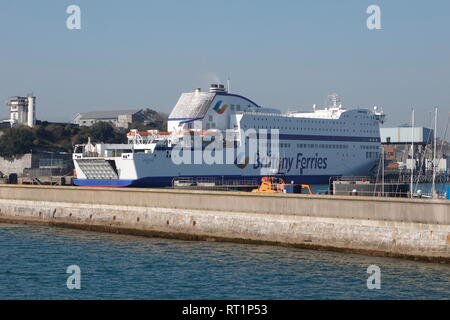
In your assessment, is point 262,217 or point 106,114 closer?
point 262,217

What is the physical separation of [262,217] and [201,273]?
7.11 meters

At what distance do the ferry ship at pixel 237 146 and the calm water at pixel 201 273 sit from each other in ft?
104

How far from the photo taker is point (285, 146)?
3142 inches

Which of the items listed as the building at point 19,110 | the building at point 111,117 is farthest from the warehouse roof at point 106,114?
the building at point 19,110

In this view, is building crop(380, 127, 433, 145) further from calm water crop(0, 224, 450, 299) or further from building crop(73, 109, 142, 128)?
calm water crop(0, 224, 450, 299)

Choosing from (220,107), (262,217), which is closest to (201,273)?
(262,217)

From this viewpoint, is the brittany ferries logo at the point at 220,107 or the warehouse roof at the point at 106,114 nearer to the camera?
the brittany ferries logo at the point at 220,107

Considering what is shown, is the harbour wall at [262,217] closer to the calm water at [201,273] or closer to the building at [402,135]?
the calm water at [201,273]

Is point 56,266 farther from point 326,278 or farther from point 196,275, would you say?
point 326,278

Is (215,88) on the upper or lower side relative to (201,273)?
upper

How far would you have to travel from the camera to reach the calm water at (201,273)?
76.0 feet

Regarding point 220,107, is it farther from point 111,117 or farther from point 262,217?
point 111,117

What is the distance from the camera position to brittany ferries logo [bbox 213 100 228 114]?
76.4 m

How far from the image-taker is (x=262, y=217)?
32812mm
